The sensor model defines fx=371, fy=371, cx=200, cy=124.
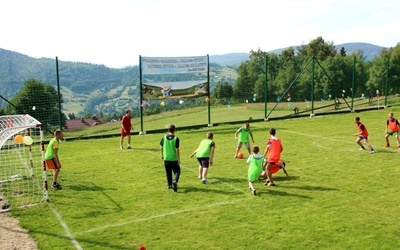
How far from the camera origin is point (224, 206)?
1040 cm

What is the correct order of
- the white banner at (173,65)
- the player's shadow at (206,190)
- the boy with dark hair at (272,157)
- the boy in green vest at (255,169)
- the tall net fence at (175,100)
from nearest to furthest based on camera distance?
the boy in green vest at (255,169), the player's shadow at (206,190), the boy with dark hair at (272,157), the tall net fence at (175,100), the white banner at (173,65)

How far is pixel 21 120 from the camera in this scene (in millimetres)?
14766

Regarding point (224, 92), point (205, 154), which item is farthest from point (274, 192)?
Result: point (224, 92)

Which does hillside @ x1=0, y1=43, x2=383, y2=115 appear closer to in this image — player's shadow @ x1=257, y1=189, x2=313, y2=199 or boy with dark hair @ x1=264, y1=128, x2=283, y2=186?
boy with dark hair @ x1=264, y1=128, x2=283, y2=186

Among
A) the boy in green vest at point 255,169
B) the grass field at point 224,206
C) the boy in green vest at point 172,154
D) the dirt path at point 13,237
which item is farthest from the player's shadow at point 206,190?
the dirt path at point 13,237

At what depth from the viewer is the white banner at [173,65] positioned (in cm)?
2473

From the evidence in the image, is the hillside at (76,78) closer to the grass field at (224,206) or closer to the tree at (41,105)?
the tree at (41,105)

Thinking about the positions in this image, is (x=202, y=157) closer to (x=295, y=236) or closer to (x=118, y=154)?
(x=295, y=236)

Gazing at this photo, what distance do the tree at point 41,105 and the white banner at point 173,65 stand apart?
6.00 metres

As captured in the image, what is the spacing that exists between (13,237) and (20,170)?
723cm

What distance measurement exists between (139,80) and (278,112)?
12.1 m

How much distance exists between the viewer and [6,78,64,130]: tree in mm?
22859

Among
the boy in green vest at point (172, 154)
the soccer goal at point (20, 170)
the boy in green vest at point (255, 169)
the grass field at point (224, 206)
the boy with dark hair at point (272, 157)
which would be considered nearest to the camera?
the grass field at point (224, 206)

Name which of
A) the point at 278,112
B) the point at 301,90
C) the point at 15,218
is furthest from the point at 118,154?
the point at 301,90
